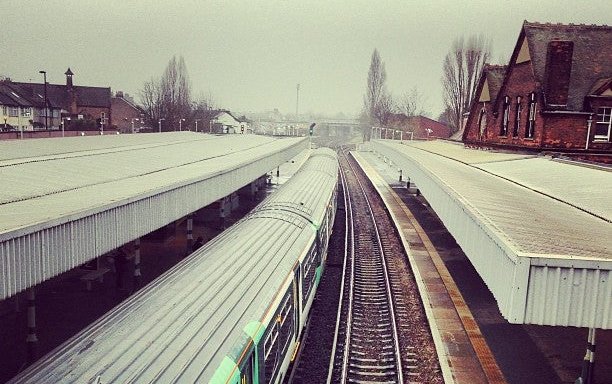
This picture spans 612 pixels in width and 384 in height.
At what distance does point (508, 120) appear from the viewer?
30.0 m

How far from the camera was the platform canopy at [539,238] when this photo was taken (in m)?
7.90

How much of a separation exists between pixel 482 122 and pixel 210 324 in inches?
1315

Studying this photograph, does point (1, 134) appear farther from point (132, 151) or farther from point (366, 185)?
point (366, 185)

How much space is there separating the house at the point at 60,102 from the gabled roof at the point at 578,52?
2270 inches

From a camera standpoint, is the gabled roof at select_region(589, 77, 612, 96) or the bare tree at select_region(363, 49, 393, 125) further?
the bare tree at select_region(363, 49, 393, 125)

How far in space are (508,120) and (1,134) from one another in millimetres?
39109

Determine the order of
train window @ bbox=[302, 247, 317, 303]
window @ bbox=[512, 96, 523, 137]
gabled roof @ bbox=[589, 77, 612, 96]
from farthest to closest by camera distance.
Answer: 1. window @ bbox=[512, 96, 523, 137]
2. gabled roof @ bbox=[589, 77, 612, 96]
3. train window @ bbox=[302, 247, 317, 303]

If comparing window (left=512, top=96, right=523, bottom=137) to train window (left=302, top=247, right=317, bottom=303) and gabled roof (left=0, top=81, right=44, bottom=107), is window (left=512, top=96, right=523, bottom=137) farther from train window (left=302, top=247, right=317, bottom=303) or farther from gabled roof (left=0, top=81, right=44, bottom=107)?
gabled roof (left=0, top=81, right=44, bottom=107)

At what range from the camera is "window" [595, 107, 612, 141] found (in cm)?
2523

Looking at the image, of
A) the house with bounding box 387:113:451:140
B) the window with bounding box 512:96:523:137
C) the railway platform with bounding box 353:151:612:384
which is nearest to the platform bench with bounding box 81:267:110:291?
the railway platform with bounding box 353:151:612:384

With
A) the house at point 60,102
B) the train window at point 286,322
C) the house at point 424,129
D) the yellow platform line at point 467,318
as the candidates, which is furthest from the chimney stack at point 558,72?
the house at point 60,102

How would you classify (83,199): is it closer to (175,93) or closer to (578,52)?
(578,52)

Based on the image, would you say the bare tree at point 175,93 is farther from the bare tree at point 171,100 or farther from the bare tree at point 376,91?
the bare tree at point 376,91

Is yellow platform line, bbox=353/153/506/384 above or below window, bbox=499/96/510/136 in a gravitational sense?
below
